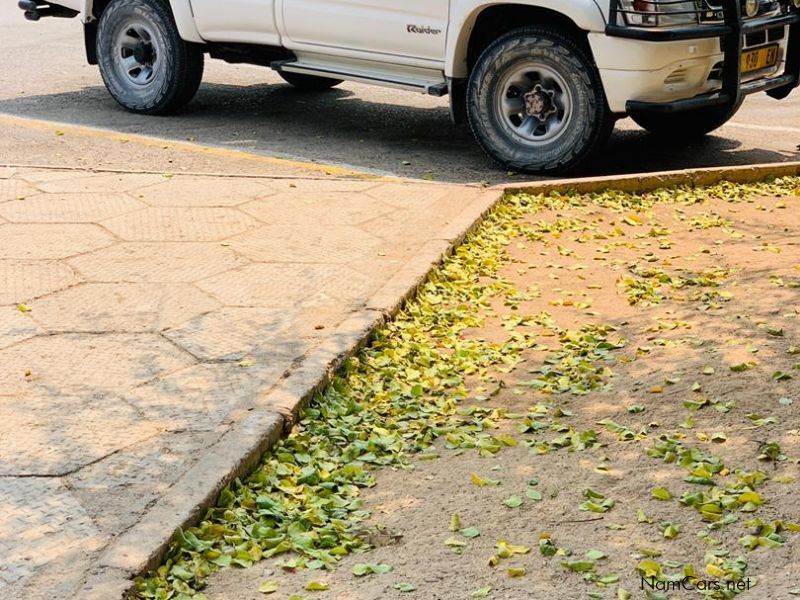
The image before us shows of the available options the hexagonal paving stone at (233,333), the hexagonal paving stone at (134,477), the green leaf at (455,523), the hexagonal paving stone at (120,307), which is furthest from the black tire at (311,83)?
the green leaf at (455,523)

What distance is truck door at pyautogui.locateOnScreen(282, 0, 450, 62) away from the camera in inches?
326

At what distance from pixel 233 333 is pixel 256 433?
1100mm

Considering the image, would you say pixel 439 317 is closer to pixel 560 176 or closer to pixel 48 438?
pixel 48 438

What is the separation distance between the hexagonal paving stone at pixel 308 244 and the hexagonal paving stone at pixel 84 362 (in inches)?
50.4

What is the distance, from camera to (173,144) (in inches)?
355

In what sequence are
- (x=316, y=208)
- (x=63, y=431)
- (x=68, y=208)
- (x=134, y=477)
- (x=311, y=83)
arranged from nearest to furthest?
(x=134, y=477) < (x=63, y=431) < (x=68, y=208) < (x=316, y=208) < (x=311, y=83)

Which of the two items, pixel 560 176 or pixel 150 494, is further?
pixel 560 176

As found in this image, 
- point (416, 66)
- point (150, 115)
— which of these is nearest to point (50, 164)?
point (150, 115)

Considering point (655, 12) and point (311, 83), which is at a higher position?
point (655, 12)

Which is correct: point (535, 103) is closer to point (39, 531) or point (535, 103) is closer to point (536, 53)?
point (536, 53)

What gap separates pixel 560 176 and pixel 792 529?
4.84 meters

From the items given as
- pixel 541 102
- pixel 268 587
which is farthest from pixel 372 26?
pixel 268 587

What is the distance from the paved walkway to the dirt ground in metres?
0.58

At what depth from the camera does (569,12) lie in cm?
767
